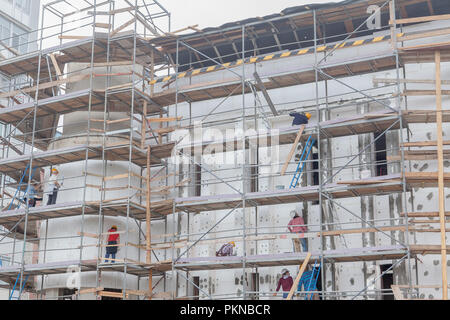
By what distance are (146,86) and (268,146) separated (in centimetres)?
620

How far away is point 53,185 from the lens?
25.2m

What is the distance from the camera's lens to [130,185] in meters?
24.0

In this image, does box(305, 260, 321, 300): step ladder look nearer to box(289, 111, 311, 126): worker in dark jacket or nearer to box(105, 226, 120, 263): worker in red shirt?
Answer: box(289, 111, 311, 126): worker in dark jacket

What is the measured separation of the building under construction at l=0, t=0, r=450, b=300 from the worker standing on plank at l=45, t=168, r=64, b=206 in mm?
119

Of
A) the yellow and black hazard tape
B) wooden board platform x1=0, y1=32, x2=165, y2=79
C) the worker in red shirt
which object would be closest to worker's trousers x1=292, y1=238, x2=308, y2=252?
the worker in red shirt

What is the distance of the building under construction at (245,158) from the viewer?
20.5 m

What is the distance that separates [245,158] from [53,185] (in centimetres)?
698

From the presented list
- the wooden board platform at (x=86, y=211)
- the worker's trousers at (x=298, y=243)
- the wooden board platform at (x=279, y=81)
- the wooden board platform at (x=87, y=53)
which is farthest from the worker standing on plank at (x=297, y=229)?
the wooden board platform at (x=87, y=53)

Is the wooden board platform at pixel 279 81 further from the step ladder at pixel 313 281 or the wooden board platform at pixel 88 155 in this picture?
the step ladder at pixel 313 281

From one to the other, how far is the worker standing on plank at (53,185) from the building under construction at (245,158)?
0.39 ft

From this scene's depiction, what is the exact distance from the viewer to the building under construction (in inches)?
806

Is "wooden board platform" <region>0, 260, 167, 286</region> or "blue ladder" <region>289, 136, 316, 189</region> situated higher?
"blue ladder" <region>289, 136, 316, 189</region>
